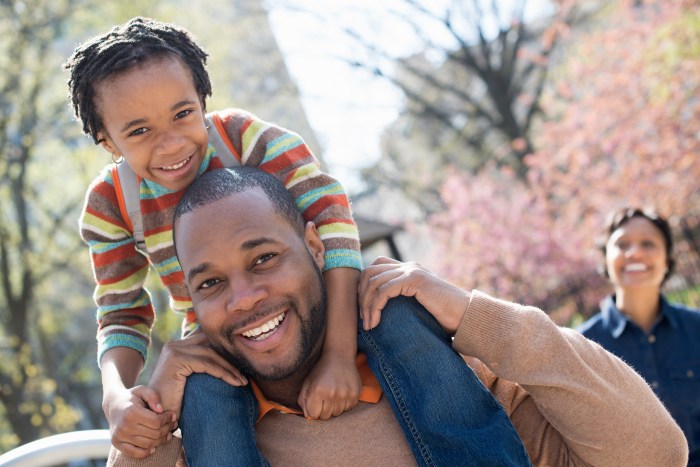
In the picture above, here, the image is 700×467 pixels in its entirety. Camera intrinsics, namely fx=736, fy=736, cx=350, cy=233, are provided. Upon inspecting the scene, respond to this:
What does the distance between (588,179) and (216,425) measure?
14460 mm

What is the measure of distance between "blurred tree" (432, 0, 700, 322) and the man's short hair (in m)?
9.48

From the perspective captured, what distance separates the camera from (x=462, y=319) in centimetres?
208

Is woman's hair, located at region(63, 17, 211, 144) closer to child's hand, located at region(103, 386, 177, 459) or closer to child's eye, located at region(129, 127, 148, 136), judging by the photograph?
child's eye, located at region(129, 127, 148, 136)

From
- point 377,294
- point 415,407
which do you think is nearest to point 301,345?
point 377,294

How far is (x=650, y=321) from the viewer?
4477 mm

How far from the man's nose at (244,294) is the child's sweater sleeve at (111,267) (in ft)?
1.97

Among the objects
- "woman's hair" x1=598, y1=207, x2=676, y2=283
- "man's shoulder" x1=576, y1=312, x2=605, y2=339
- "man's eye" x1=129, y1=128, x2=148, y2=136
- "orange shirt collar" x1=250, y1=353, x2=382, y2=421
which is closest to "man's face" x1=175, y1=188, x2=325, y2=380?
"orange shirt collar" x1=250, y1=353, x2=382, y2=421

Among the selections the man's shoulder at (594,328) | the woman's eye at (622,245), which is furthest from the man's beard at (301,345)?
the woman's eye at (622,245)

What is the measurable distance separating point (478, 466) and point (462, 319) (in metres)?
0.40

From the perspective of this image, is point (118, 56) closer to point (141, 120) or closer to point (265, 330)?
point (141, 120)

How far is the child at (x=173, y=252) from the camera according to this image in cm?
205

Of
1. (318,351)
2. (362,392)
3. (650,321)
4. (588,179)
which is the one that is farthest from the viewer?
(588,179)

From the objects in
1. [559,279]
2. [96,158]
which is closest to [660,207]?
[559,279]

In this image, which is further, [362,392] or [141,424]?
[362,392]
